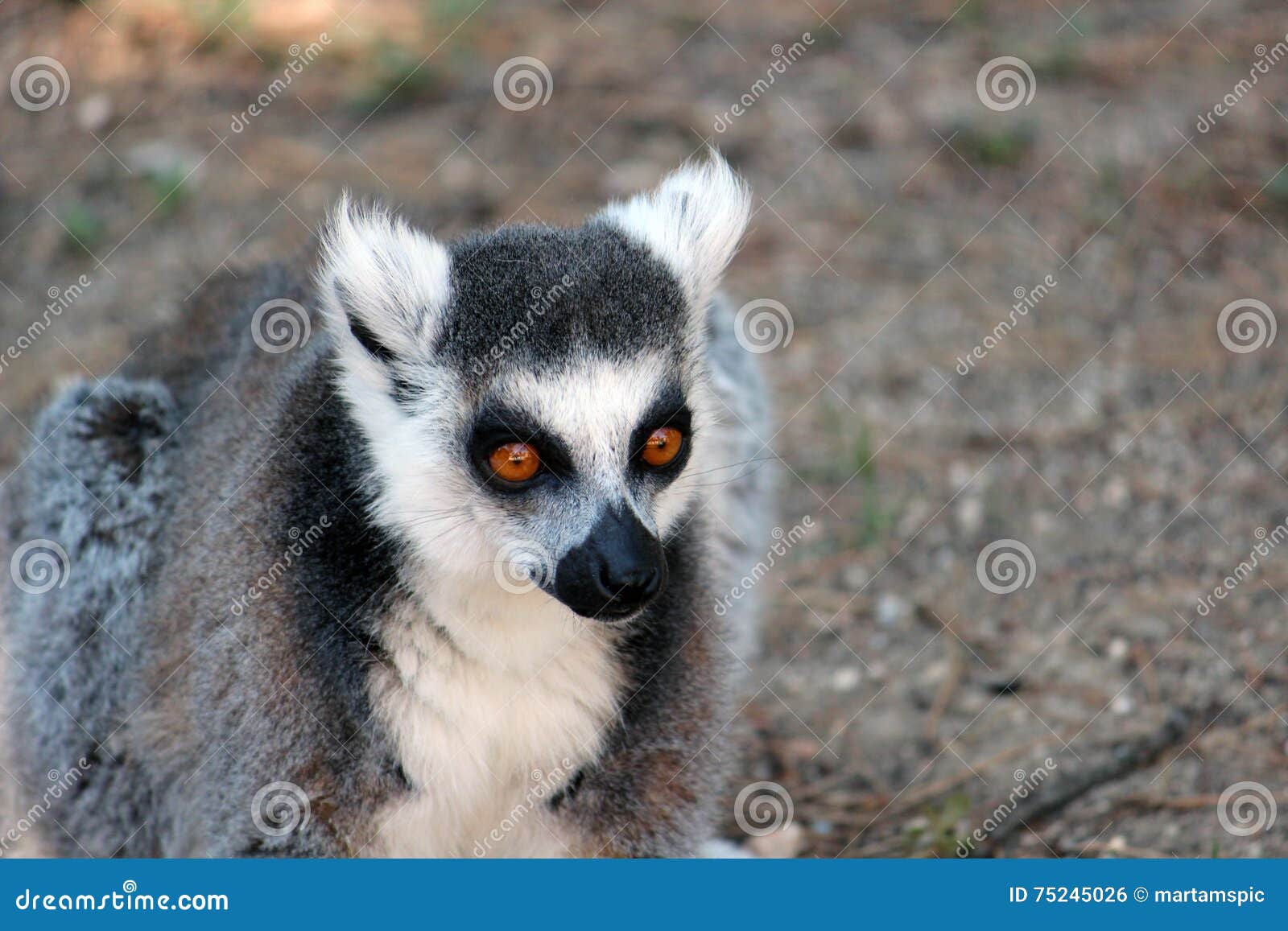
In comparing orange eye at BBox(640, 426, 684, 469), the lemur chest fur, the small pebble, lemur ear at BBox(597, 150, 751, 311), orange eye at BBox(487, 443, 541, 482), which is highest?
lemur ear at BBox(597, 150, 751, 311)

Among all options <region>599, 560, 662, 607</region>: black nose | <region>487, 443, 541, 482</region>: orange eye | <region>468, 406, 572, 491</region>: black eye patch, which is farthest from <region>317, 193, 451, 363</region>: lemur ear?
<region>599, 560, 662, 607</region>: black nose

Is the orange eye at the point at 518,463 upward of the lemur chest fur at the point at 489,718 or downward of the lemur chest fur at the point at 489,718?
upward

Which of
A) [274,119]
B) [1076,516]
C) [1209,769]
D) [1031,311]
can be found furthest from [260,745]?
[274,119]

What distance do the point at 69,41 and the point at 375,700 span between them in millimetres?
6538

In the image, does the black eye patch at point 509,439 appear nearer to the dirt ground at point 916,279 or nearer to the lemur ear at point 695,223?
the lemur ear at point 695,223

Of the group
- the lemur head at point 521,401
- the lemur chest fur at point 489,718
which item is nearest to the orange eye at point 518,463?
the lemur head at point 521,401

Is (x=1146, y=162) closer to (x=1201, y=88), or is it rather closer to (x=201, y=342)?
(x=1201, y=88)

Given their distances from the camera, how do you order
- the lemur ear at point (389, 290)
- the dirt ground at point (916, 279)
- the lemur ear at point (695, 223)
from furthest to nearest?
the dirt ground at point (916, 279)
the lemur ear at point (695, 223)
the lemur ear at point (389, 290)

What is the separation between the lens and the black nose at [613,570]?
10.4 ft

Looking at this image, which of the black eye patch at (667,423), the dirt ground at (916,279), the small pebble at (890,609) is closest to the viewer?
the black eye patch at (667,423)

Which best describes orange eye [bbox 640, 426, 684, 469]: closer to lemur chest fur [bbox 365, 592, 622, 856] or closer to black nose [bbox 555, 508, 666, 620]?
black nose [bbox 555, 508, 666, 620]

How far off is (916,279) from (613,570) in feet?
14.2

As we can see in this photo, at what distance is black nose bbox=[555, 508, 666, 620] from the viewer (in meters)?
3.18

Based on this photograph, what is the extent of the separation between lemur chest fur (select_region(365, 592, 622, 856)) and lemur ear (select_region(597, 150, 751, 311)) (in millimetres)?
1038
